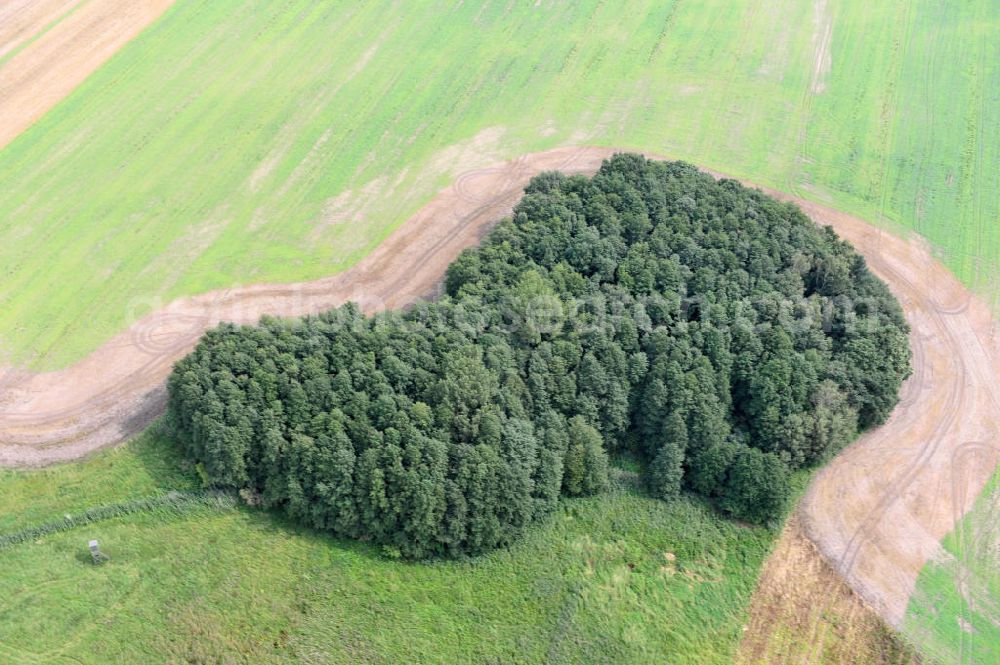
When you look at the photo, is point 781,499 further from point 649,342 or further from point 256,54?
point 256,54

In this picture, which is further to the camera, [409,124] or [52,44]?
[52,44]

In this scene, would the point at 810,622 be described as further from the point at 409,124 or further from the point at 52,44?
the point at 52,44

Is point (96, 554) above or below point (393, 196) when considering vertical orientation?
below

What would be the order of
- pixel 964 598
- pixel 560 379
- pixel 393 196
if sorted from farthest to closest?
1. pixel 393 196
2. pixel 560 379
3. pixel 964 598

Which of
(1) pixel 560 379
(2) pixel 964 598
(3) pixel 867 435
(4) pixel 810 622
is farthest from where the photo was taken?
(3) pixel 867 435

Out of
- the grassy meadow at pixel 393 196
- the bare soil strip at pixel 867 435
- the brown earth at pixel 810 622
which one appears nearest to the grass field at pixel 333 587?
the grassy meadow at pixel 393 196

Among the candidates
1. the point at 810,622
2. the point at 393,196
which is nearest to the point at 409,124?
the point at 393,196

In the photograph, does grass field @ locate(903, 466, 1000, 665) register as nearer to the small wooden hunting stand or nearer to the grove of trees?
the grove of trees

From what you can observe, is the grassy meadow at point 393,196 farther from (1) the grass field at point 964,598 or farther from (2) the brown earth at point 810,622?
(2) the brown earth at point 810,622
